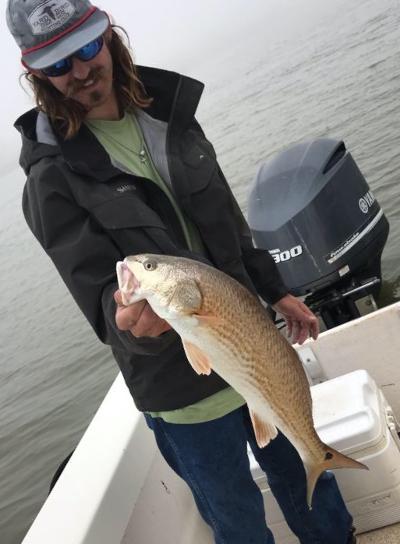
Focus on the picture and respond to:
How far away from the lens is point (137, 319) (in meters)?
1.89

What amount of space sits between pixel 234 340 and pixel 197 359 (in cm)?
18

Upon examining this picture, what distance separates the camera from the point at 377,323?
3.67 m

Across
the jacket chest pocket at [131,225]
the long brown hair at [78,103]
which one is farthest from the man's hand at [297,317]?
the long brown hair at [78,103]

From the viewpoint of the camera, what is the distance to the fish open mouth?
1.80m

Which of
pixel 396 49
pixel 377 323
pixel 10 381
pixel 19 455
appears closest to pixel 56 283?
pixel 10 381

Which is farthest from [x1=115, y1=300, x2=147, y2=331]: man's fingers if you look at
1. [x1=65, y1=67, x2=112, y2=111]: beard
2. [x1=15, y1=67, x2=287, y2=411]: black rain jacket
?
[x1=65, y1=67, x2=112, y2=111]: beard

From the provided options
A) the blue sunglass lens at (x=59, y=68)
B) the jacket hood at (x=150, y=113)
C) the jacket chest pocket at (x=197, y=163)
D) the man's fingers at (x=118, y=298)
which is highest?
the blue sunglass lens at (x=59, y=68)

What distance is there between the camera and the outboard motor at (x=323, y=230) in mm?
4707

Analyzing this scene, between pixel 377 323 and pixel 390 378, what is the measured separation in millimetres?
412

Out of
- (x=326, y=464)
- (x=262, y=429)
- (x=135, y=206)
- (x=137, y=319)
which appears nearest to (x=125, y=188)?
(x=135, y=206)

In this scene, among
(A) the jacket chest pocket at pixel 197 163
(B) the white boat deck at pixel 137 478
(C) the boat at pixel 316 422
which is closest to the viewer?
(A) the jacket chest pocket at pixel 197 163

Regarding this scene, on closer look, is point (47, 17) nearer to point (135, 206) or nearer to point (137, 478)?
point (135, 206)

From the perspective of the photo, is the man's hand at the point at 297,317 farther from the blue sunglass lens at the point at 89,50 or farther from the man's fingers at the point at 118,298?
the blue sunglass lens at the point at 89,50

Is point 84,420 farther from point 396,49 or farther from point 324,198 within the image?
point 396,49
